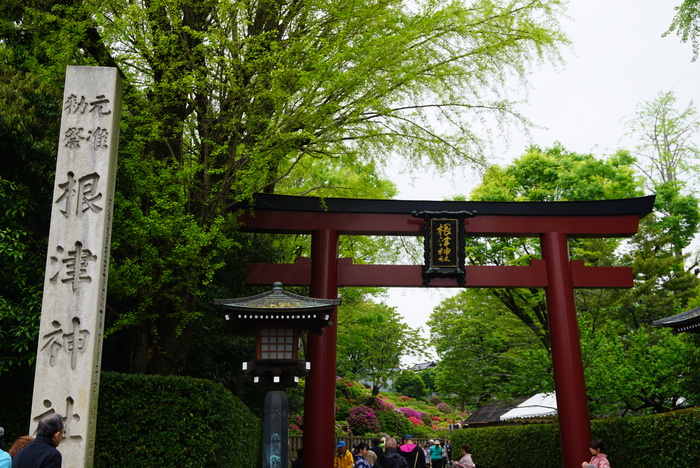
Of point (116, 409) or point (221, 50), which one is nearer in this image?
point (116, 409)

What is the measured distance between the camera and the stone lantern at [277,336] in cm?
981

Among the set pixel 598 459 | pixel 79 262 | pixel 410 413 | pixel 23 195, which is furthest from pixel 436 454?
pixel 410 413

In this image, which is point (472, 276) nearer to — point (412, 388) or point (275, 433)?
point (275, 433)

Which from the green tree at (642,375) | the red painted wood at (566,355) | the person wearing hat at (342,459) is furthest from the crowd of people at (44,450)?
the green tree at (642,375)

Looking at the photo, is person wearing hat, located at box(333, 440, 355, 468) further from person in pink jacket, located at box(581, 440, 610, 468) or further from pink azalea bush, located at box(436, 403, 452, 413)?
pink azalea bush, located at box(436, 403, 452, 413)

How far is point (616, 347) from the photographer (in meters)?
14.2

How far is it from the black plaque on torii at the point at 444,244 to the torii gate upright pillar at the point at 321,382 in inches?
85.6

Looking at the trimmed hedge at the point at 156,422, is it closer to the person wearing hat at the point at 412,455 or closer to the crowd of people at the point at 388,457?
the crowd of people at the point at 388,457

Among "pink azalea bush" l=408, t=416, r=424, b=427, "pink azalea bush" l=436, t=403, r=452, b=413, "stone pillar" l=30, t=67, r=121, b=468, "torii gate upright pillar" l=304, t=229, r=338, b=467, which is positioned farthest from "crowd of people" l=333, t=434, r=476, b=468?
"pink azalea bush" l=436, t=403, r=452, b=413

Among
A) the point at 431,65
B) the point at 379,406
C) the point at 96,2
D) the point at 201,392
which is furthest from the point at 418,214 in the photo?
the point at 379,406

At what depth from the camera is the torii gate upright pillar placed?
12.4 meters

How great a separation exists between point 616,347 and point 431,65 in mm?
7812

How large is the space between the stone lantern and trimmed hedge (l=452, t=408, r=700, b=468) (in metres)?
5.76

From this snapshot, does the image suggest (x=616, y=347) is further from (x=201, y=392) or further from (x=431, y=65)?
(x=201, y=392)
